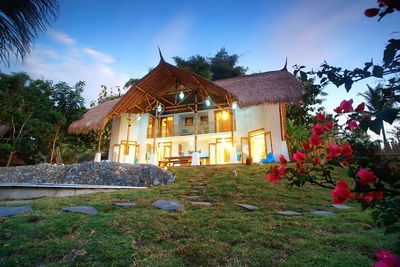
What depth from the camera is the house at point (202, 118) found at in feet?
38.7

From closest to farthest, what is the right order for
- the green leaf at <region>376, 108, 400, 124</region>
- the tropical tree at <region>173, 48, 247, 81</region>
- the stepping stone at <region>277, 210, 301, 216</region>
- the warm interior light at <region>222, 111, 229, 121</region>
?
the green leaf at <region>376, 108, 400, 124</region> < the stepping stone at <region>277, 210, 301, 216</region> < the warm interior light at <region>222, 111, 229, 121</region> < the tropical tree at <region>173, 48, 247, 81</region>

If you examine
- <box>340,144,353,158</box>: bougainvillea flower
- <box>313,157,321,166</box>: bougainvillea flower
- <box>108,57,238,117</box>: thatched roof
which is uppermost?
<box>108,57,238,117</box>: thatched roof

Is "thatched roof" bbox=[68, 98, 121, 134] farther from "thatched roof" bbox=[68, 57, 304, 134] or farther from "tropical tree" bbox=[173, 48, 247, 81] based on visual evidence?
"tropical tree" bbox=[173, 48, 247, 81]

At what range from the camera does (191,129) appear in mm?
17297

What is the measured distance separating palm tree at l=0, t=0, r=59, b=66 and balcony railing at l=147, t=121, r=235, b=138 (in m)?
14.4

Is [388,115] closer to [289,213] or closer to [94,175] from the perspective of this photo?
[289,213]

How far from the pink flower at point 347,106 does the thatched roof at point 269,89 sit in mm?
9921

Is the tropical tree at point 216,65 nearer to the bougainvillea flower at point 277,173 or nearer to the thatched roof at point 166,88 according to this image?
the thatched roof at point 166,88

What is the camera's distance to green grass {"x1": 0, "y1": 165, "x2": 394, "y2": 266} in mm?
2195

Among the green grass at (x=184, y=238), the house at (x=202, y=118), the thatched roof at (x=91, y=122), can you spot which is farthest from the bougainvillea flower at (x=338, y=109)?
the thatched roof at (x=91, y=122)

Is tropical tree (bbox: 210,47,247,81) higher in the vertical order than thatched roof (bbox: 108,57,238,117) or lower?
higher

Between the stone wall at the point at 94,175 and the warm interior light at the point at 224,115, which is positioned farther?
→ the warm interior light at the point at 224,115

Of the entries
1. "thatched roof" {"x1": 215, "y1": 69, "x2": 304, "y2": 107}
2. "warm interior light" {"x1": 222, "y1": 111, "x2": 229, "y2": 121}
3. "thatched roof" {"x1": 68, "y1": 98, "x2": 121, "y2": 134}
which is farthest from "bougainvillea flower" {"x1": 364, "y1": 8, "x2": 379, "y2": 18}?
"warm interior light" {"x1": 222, "y1": 111, "x2": 229, "y2": 121}

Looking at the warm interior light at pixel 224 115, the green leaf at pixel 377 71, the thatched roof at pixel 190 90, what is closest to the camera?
the green leaf at pixel 377 71
